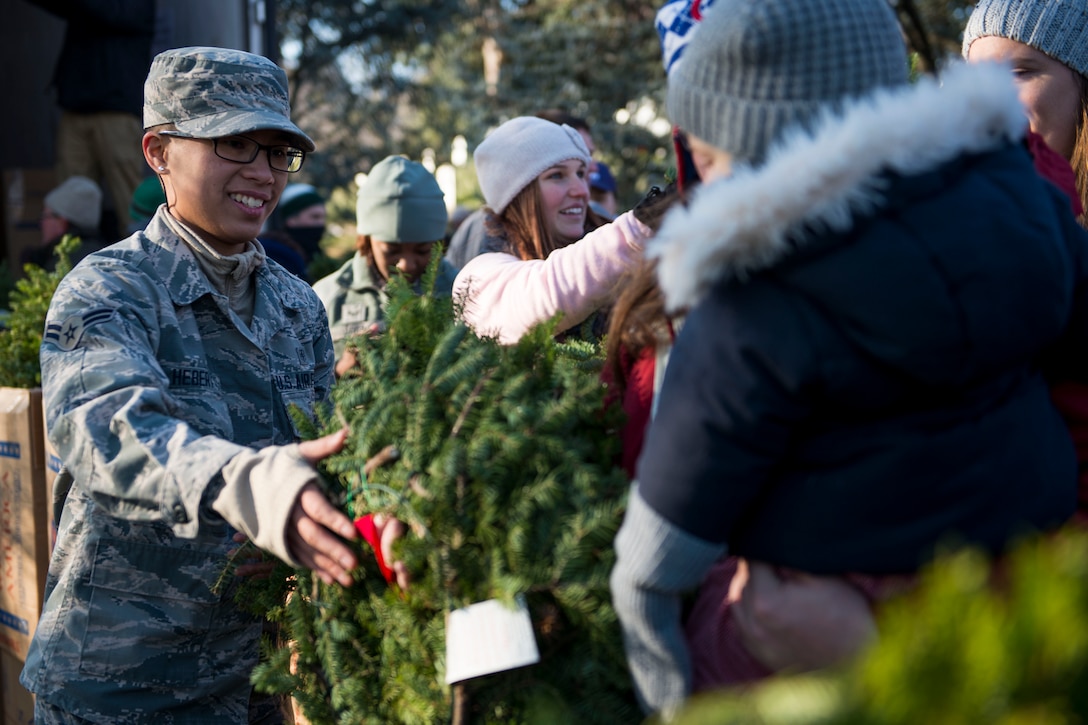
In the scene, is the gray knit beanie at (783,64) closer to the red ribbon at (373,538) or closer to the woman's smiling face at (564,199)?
the red ribbon at (373,538)

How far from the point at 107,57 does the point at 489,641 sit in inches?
250

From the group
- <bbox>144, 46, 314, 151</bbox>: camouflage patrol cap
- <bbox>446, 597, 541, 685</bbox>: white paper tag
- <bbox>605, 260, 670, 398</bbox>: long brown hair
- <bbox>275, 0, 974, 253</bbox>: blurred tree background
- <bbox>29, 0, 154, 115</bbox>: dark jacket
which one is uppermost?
<bbox>275, 0, 974, 253</bbox>: blurred tree background

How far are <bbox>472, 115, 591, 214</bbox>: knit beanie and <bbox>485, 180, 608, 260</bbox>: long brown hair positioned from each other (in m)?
0.03

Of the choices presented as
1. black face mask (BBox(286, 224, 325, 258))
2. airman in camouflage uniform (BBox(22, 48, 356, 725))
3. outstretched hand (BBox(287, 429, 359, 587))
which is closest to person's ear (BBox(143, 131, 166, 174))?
airman in camouflage uniform (BBox(22, 48, 356, 725))

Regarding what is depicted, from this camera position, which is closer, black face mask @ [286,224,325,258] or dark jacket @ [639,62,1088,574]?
dark jacket @ [639,62,1088,574]

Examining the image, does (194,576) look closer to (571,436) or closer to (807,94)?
(571,436)

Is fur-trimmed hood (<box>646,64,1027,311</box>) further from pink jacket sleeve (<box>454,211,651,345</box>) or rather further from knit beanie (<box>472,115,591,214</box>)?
knit beanie (<box>472,115,591,214</box>)

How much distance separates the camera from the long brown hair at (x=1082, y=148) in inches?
104

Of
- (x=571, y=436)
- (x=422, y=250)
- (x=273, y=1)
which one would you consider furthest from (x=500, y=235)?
(x=273, y=1)

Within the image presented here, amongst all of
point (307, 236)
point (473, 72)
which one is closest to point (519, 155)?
point (307, 236)

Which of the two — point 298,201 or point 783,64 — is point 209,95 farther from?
point 298,201

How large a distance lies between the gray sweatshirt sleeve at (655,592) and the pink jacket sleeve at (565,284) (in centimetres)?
72

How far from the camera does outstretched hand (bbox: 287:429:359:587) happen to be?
170 cm

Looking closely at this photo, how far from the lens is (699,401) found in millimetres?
1312
